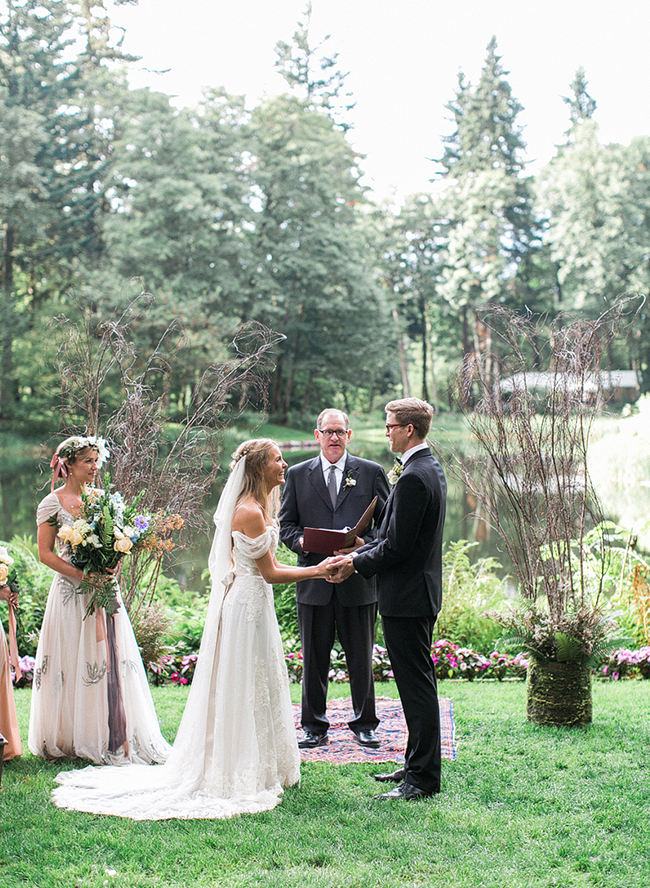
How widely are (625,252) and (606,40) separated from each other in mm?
10402

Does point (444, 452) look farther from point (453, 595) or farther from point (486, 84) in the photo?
point (486, 84)

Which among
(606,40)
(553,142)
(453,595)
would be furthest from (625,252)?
(453,595)

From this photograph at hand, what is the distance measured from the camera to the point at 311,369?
124 ft

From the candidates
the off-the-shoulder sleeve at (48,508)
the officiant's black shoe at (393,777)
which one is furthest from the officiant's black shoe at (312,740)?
the off-the-shoulder sleeve at (48,508)

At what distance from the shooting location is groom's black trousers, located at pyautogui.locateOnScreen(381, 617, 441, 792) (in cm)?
402

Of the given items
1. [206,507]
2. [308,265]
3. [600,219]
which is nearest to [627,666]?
[206,507]

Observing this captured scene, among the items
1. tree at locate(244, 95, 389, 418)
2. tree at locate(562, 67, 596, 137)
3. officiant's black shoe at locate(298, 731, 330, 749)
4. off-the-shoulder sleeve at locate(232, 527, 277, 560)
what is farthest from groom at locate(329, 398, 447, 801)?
tree at locate(562, 67, 596, 137)

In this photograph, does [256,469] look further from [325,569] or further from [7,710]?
[7,710]

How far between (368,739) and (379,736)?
0.26 metres

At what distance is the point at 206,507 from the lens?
67.1 feet

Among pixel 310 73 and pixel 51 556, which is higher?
pixel 310 73

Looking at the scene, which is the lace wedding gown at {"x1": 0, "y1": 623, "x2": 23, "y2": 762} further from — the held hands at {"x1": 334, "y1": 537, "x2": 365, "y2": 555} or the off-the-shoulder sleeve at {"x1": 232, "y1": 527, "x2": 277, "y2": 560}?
the held hands at {"x1": 334, "y1": 537, "x2": 365, "y2": 555}

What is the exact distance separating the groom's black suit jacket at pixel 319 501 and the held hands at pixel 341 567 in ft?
2.50

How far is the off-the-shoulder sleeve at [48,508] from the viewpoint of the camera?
4.76m
